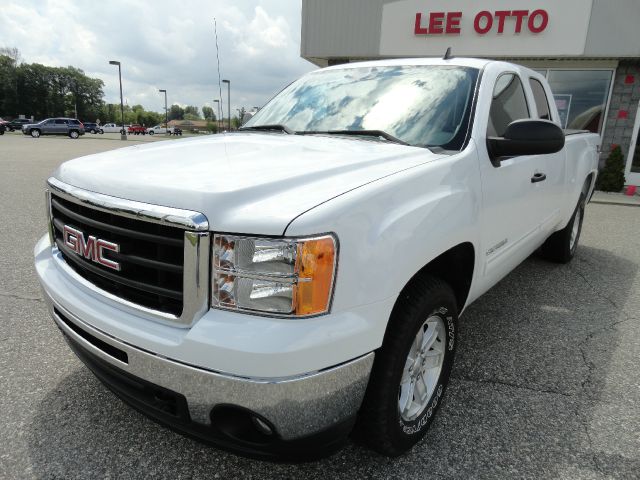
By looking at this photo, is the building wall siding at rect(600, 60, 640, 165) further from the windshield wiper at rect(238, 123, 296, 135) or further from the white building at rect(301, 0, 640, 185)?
the windshield wiper at rect(238, 123, 296, 135)

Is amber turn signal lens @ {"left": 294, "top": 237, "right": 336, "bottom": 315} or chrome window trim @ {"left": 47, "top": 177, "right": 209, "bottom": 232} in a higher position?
chrome window trim @ {"left": 47, "top": 177, "right": 209, "bottom": 232}

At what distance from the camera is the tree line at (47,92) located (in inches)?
3182

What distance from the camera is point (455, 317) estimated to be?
7.57 ft

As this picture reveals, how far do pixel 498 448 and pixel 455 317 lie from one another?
2.02ft

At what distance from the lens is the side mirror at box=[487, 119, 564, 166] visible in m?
2.34

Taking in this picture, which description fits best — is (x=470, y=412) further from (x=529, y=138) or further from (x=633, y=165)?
(x=633, y=165)

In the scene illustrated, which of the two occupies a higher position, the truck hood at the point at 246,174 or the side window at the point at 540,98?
the side window at the point at 540,98

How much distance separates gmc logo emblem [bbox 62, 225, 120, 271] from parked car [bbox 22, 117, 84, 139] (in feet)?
132

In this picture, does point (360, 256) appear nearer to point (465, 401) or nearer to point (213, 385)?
point (213, 385)

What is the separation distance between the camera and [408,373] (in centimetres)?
206

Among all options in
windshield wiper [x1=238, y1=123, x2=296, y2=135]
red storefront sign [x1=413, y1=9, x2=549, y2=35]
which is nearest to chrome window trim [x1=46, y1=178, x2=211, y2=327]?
windshield wiper [x1=238, y1=123, x2=296, y2=135]

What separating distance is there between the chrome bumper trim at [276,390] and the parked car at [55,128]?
40.8 meters

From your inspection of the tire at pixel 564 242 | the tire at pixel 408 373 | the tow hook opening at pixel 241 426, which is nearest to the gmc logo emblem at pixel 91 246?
the tow hook opening at pixel 241 426

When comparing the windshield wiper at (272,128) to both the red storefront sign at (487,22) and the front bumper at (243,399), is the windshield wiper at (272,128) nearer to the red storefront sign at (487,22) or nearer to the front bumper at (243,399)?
the front bumper at (243,399)
